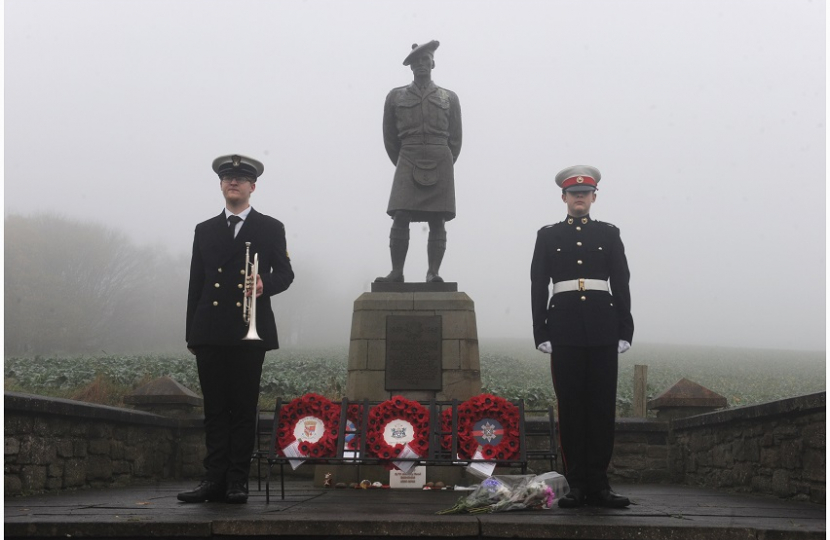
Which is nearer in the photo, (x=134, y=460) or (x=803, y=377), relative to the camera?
(x=134, y=460)

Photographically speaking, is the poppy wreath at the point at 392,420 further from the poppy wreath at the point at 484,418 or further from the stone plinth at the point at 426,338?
the stone plinth at the point at 426,338

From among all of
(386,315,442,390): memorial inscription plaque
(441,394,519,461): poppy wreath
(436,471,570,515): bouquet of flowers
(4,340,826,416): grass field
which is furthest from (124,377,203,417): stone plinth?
(436,471,570,515): bouquet of flowers

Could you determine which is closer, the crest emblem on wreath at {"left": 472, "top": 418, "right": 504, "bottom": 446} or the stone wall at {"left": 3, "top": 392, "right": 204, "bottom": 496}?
the crest emblem on wreath at {"left": 472, "top": 418, "right": 504, "bottom": 446}

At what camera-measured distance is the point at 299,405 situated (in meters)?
5.84

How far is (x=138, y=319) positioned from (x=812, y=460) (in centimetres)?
3766

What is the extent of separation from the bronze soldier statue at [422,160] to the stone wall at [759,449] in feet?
9.87

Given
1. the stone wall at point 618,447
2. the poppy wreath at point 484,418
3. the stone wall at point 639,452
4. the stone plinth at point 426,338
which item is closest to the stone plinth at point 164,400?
the stone wall at point 618,447

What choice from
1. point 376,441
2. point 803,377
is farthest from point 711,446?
point 803,377

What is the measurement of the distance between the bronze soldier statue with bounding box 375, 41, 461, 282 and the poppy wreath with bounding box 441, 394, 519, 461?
2984mm

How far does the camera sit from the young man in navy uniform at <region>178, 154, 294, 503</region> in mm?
5227

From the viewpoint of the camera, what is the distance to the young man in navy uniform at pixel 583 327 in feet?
17.1

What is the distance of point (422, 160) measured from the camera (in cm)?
881

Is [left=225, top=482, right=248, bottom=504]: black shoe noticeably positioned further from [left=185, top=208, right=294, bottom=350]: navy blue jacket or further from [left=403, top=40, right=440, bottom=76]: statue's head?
[left=403, top=40, right=440, bottom=76]: statue's head

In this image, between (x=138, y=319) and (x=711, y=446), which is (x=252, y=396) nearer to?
(x=711, y=446)
